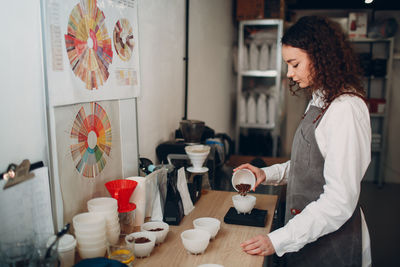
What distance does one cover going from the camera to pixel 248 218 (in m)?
1.71

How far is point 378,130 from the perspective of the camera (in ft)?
18.3

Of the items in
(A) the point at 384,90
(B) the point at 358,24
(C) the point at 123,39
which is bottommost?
(A) the point at 384,90

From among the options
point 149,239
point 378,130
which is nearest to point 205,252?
point 149,239

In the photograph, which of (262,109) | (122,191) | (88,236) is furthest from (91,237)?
(262,109)

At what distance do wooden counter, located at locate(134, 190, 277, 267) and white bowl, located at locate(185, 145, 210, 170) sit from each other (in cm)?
26

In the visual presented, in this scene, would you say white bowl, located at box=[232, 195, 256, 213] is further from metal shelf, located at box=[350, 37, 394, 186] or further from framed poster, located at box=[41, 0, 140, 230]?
metal shelf, located at box=[350, 37, 394, 186]

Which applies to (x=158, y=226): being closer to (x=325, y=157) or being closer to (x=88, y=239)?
(x=88, y=239)

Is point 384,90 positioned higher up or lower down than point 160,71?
lower down

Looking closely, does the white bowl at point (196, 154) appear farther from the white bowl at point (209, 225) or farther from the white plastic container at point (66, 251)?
the white plastic container at point (66, 251)

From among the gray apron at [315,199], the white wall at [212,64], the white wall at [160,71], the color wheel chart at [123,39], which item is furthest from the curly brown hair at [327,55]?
the white wall at [212,64]

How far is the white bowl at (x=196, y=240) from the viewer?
136cm

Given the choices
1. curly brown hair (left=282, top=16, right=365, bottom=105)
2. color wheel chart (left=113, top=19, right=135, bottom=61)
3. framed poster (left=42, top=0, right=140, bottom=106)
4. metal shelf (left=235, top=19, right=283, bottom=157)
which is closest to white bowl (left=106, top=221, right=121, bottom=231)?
framed poster (left=42, top=0, right=140, bottom=106)

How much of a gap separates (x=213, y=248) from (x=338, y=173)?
0.56 meters

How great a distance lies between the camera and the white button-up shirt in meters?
1.31
